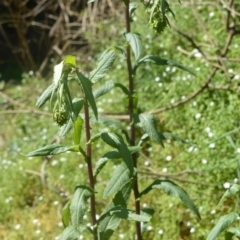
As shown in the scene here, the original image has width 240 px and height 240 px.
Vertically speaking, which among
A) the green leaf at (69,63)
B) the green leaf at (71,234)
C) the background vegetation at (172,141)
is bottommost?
the background vegetation at (172,141)

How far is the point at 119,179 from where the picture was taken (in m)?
2.00

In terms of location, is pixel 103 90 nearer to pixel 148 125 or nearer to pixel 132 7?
pixel 148 125

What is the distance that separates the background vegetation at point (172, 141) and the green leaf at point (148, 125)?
588 millimetres

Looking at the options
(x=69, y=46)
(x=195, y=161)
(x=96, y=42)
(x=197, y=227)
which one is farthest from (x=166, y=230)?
(x=69, y=46)

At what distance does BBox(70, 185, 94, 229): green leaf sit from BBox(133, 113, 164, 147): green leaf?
30cm

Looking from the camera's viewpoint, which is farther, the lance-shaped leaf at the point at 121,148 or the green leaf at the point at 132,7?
the green leaf at the point at 132,7

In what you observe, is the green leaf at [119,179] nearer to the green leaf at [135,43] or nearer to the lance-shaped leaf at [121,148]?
the lance-shaped leaf at [121,148]

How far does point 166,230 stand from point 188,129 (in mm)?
748

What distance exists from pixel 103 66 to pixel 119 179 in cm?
40

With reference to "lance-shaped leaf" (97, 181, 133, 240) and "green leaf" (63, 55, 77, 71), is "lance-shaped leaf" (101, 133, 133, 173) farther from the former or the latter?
"green leaf" (63, 55, 77, 71)

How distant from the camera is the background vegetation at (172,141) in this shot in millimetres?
3105

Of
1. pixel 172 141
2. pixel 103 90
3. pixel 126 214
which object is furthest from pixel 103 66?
pixel 172 141

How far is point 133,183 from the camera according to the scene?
2.11m

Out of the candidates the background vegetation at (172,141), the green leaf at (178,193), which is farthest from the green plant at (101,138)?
the background vegetation at (172,141)
